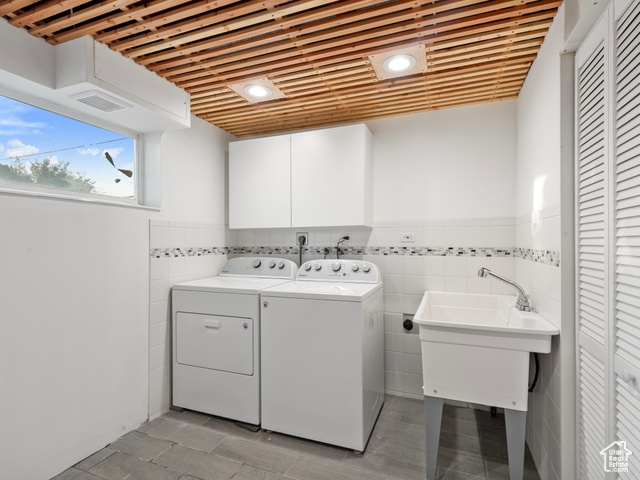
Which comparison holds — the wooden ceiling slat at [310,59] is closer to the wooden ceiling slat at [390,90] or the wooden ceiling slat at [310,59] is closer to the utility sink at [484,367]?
the wooden ceiling slat at [390,90]

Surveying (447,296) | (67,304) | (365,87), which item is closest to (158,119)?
(67,304)

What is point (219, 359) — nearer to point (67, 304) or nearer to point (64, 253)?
point (67, 304)

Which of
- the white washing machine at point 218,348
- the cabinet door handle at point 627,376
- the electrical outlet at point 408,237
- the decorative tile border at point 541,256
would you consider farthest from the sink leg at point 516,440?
the white washing machine at point 218,348

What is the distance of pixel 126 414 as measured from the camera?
7.00ft

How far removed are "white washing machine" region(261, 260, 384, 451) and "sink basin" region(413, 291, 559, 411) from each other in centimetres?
43

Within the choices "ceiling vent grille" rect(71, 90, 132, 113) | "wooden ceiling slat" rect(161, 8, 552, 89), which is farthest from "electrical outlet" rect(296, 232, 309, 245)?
"ceiling vent grille" rect(71, 90, 132, 113)

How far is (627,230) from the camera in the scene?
108cm

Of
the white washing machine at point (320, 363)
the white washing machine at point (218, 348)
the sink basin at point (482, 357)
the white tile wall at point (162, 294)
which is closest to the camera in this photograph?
the sink basin at point (482, 357)

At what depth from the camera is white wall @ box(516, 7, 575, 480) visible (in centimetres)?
146

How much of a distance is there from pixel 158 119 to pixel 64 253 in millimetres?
1025

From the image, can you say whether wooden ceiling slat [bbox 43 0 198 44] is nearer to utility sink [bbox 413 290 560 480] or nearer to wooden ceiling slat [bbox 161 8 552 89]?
wooden ceiling slat [bbox 161 8 552 89]

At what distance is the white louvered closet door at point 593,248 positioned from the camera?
47.4 inches

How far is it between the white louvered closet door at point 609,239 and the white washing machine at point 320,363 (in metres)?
1.07

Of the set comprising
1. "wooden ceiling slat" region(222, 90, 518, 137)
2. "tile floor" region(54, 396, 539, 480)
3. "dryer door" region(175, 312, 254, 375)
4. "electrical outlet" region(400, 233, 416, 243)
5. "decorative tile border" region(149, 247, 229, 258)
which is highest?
"wooden ceiling slat" region(222, 90, 518, 137)
